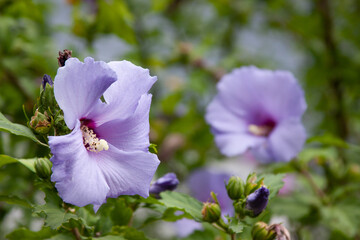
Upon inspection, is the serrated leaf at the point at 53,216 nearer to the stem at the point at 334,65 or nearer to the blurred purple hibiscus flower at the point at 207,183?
the blurred purple hibiscus flower at the point at 207,183

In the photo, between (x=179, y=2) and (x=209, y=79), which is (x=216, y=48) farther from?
(x=209, y=79)

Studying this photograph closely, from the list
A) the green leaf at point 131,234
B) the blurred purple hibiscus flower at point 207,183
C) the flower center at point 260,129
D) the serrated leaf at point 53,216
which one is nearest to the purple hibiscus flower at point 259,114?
Result: the flower center at point 260,129

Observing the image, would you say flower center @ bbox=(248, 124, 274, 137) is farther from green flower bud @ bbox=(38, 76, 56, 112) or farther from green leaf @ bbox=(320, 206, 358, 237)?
green flower bud @ bbox=(38, 76, 56, 112)

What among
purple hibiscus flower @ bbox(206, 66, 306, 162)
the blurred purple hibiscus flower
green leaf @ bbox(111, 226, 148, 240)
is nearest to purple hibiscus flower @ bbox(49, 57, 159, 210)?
green leaf @ bbox(111, 226, 148, 240)

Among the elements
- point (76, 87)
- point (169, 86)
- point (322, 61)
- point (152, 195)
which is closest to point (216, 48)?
point (169, 86)

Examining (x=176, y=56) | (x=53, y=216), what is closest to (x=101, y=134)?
(x=53, y=216)

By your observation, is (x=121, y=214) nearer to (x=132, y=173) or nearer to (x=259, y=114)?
(x=132, y=173)
